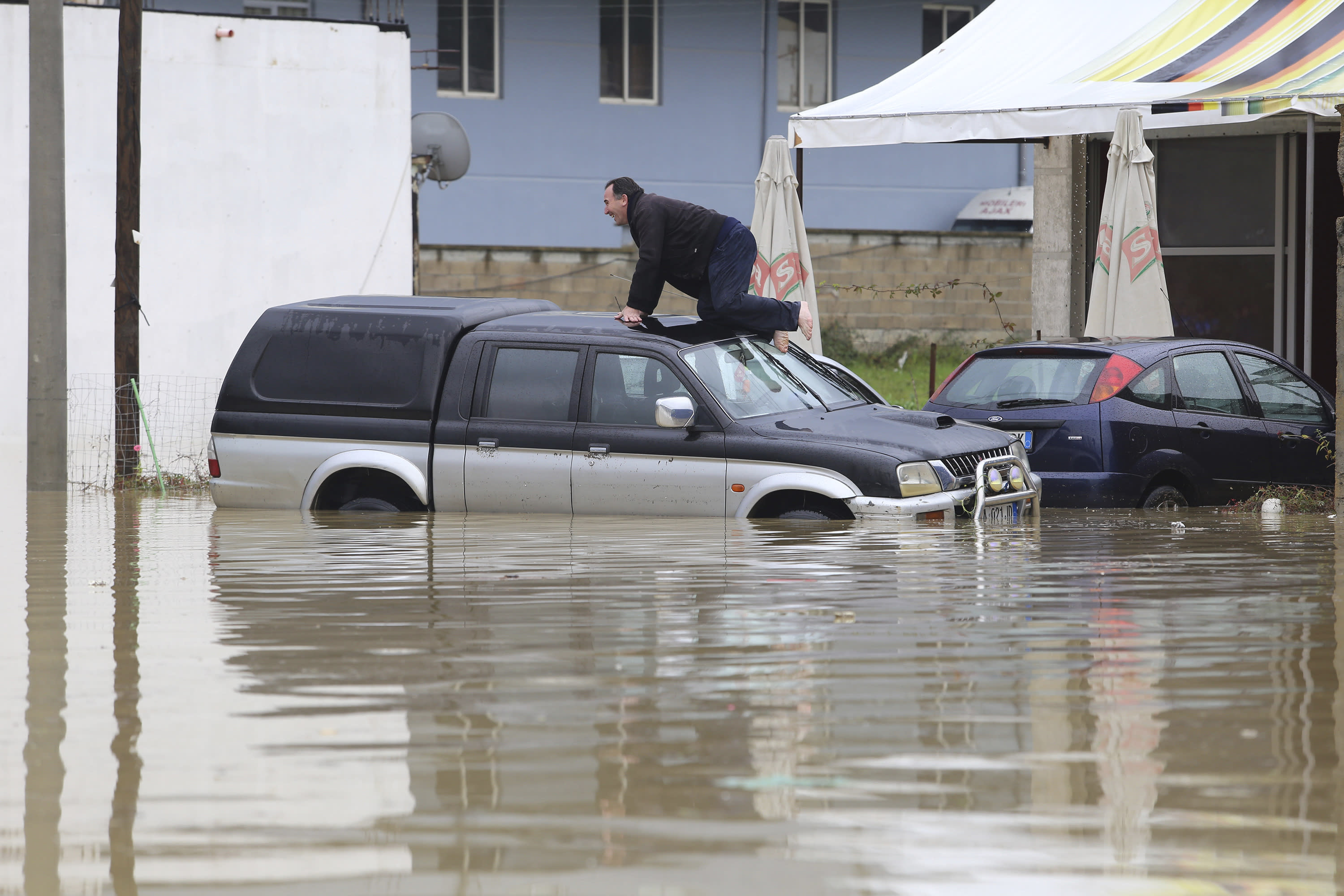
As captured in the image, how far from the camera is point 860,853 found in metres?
3.44

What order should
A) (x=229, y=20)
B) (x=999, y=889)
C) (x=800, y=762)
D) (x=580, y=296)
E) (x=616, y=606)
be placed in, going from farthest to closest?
1. (x=580, y=296)
2. (x=229, y=20)
3. (x=616, y=606)
4. (x=800, y=762)
5. (x=999, y=889)

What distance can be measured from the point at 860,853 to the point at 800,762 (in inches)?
27.2

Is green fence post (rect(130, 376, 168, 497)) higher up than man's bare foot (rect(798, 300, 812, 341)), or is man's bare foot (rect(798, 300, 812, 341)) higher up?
man's bare foot (rect(798, 300, 812, 341))

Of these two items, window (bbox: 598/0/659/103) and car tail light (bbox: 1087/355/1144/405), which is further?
window (bbox: 598/0/659/103)

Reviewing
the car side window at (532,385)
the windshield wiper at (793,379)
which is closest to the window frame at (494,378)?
the car side window at (532,385)

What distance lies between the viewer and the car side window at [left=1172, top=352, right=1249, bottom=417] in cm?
1102

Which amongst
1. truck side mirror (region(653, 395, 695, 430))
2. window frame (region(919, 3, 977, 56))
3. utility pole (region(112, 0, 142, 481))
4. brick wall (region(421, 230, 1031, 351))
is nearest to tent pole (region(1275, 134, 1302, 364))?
brick wall (region(421, 230, 1031, 351))

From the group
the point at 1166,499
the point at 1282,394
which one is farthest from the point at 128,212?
the point at 1282,394

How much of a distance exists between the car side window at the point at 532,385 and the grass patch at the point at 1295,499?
4546mm

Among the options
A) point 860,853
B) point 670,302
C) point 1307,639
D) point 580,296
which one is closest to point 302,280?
point 580,296

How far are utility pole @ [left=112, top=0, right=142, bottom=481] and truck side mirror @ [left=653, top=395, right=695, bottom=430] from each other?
6.31m

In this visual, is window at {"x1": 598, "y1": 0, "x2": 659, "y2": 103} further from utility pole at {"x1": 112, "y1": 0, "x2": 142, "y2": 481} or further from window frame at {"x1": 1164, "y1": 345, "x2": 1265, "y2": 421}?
window frame at {"x1": 1164, "y1": 345, "x2": 1265, "y2": 421}

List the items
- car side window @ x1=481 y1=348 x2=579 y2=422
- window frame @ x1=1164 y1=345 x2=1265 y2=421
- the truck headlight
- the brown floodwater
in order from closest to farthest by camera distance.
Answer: the brown floodwater → the truck headlight → car side window @ x1=481 y1=348 x2=579 y2=422 → window frame @ x1=1164 y1=345 x2=1265 y2=421

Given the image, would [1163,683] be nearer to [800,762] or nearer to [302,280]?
[800,762]
